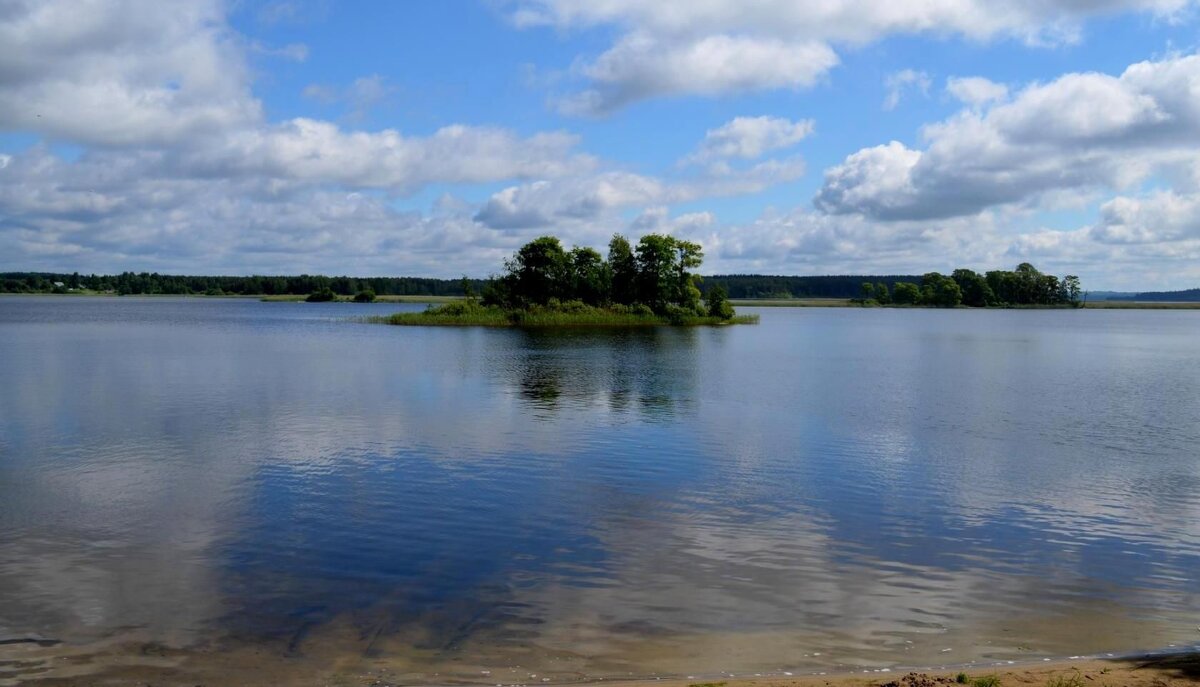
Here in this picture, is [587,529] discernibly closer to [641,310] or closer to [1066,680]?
[1066,680]

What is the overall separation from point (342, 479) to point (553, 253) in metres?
82.1

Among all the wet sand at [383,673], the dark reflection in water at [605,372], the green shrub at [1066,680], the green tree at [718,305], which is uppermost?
the green tree at [718,305]

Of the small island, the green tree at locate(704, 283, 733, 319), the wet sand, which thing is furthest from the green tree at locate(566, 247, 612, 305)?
the wet sand

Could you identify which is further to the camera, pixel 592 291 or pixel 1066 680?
pixel 592 291

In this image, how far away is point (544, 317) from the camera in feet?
313

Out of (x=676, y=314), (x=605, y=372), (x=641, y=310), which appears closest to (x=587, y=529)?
(x=605, y=372)

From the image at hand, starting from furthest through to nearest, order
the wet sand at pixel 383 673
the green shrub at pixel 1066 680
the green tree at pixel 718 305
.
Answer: the green tree at pixel 718 305
the wet sand at pixel 383 673
the green shrub at pixel 1066 680

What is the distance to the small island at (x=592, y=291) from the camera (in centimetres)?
9694

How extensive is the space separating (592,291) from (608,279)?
270 centimetres

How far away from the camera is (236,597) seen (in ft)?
36.6

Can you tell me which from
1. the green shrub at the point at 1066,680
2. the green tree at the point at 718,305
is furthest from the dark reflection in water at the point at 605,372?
the green tree at the point at 718,305

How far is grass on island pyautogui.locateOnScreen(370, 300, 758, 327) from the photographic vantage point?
310ft

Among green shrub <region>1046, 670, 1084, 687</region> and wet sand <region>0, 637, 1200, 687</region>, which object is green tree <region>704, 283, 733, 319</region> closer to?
wet sand <region>0, 637, 1200, 687</region>

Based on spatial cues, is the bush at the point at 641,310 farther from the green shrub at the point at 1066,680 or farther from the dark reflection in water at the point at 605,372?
the green shrub at the point at 1066,680
